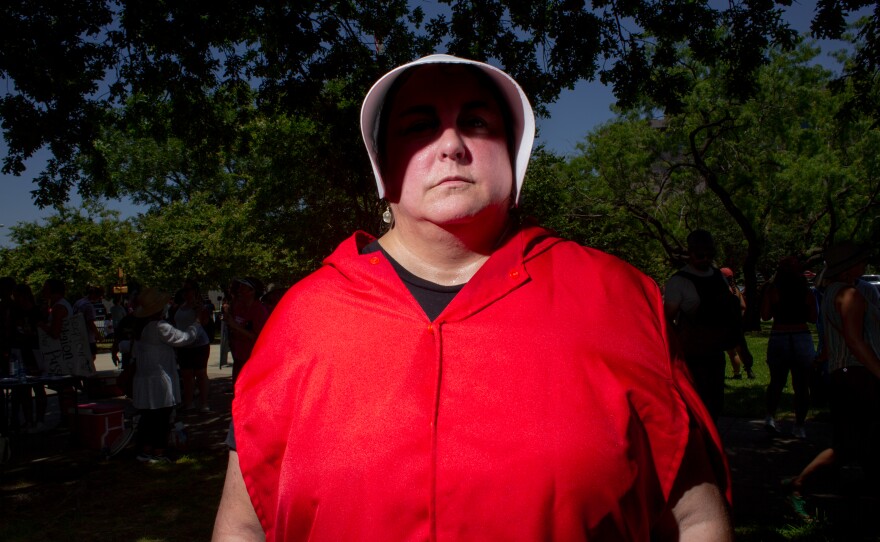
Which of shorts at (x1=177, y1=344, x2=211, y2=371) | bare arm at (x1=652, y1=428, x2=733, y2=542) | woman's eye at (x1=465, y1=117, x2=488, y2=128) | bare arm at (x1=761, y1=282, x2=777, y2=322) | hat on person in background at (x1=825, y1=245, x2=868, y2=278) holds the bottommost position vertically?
bare arm at (x1=652, y1=428, x2=733, y2=542)

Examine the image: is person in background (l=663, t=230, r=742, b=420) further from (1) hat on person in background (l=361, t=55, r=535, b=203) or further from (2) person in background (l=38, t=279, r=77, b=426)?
(2) person in background (l=38, t=279, r=77, b=426)

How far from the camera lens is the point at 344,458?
52.1 inches

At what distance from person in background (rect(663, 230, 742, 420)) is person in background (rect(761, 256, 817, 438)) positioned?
1.59m

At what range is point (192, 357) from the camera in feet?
31.3

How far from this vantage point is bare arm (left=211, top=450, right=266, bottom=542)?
1471 mm

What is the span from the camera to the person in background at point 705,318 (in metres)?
5.58

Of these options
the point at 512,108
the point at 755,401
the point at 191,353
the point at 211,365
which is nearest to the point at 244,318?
the point at 191,353

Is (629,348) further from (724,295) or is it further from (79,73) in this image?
(79,73)

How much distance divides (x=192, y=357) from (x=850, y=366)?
26.5 ft

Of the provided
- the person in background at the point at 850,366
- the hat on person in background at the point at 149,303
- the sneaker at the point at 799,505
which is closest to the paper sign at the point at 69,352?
the hat on person in background at the point at 149,303

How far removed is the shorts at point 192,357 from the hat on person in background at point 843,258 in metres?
7.92

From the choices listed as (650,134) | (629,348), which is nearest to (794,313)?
(629,348)

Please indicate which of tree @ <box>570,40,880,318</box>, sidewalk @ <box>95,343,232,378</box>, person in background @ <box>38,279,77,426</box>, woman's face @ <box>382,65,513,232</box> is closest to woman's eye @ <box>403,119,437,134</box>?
woman's face @ <box>382,65,513,232</box>

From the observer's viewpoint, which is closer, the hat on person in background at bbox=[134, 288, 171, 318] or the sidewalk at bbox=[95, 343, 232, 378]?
the hat on person in background at bbox=[134, 288, 171, 318]
